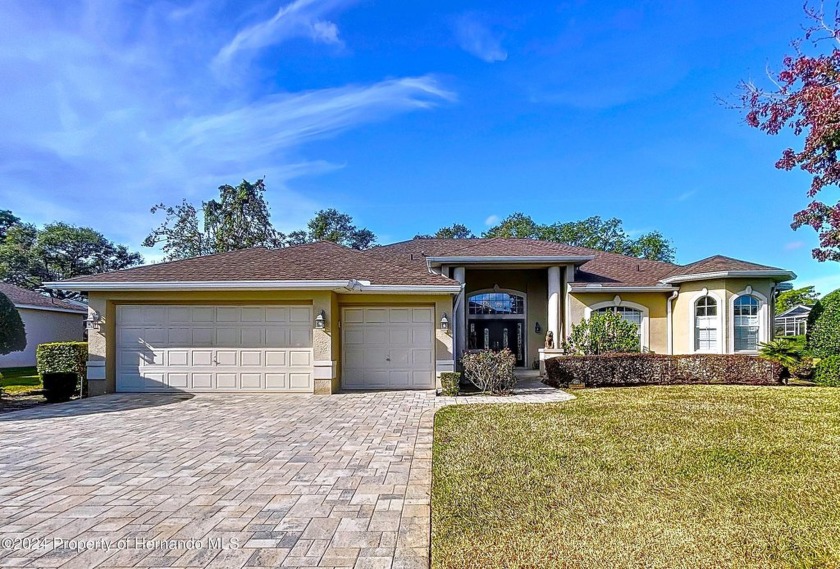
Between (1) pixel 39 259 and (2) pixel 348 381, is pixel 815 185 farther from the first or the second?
(1) pixel 39 259

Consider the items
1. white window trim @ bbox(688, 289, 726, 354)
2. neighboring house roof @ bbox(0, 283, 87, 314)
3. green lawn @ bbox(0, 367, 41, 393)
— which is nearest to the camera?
green lawn @ bbox(0, 367, 41, 393)

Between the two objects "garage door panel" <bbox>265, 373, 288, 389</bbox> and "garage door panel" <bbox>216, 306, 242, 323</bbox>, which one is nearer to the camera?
"garage door panel" <bbox>265, 373, 288, 389</bbox>

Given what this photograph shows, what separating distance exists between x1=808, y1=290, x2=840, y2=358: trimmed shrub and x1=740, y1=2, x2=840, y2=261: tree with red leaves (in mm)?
8034

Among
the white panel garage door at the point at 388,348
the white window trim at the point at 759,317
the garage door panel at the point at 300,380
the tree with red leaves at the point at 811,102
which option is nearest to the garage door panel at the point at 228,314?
the garage door panel at the point at 300,380

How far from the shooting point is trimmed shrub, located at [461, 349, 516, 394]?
10.6 m

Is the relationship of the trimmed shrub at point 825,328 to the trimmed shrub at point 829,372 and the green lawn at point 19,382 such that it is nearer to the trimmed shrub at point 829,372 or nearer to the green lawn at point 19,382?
the trimmed shrub at point 829,372

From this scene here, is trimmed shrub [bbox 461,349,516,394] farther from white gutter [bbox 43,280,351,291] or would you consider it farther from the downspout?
the downspout

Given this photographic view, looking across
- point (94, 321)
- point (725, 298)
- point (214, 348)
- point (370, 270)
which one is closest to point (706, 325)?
point (725, 298)

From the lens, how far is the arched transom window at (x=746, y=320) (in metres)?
13.6

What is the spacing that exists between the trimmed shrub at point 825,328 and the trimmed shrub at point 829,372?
223mm

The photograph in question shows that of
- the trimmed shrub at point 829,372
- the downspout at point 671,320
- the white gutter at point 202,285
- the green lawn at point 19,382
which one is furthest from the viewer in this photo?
the downspout at point 671,320

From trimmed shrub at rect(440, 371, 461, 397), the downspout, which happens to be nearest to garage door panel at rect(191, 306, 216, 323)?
trimmed shrub at rect(440, 371, 461, 397)

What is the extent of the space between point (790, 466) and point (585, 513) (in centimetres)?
312

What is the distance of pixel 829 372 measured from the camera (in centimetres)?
1172
